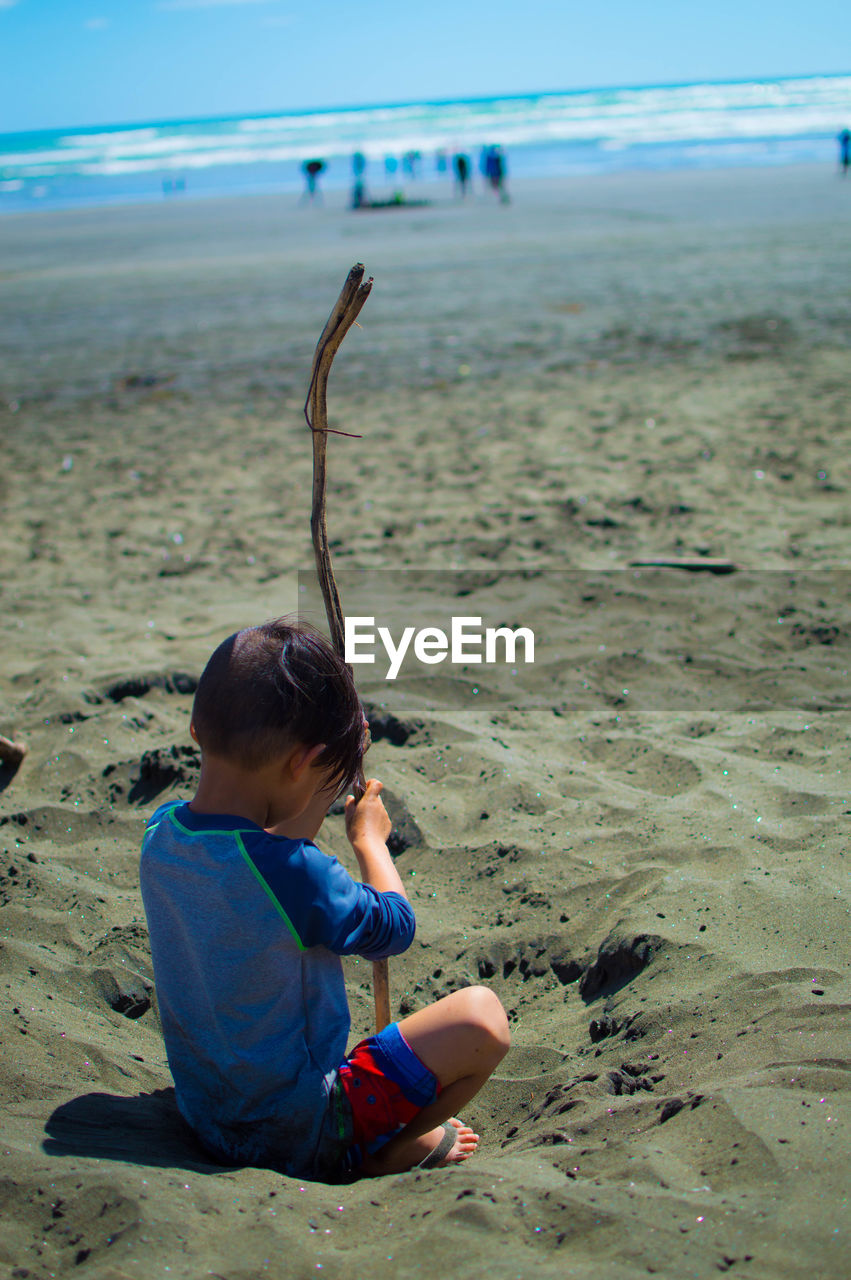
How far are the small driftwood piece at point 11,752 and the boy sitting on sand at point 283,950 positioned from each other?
1.96 metres

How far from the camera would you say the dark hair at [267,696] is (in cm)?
198

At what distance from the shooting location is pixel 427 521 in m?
6.54

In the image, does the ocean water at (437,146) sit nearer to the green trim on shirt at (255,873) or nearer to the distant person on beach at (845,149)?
→ the distant person on beach at (845,149)

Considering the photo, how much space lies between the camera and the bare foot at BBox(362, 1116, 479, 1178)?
2207 mm

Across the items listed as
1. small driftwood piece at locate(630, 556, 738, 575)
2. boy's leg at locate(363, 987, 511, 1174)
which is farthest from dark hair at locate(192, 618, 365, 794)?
small driftwood piece at locate(630, 556, 738, 575)

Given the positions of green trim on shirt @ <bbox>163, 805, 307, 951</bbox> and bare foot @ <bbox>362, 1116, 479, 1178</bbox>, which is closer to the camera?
green trim on shirt @ <bbox>163, 805, 307, 951</bbox>

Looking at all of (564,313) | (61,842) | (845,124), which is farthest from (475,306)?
(845,124)

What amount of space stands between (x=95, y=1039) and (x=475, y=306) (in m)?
12.8

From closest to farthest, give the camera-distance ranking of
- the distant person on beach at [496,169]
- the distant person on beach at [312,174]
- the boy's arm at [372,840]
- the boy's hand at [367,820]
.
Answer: the boy's arm at [372,840] → the boy's hand at [367,820] → the distant person on beach at [496,169] → the distant person on beach at [312,174]

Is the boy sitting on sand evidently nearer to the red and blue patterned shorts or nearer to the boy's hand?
the red and blue patterned shorts

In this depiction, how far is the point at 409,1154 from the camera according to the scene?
223 centimetres
